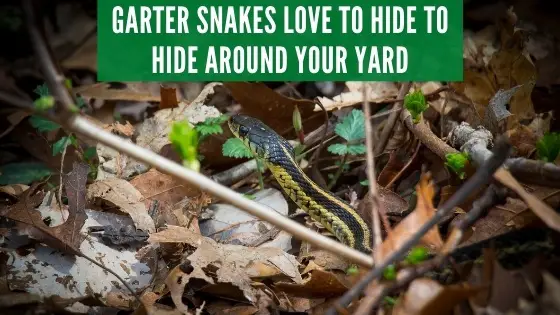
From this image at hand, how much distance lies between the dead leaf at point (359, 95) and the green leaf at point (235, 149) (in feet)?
1.68

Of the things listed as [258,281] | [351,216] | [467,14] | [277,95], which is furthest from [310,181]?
[467,14]

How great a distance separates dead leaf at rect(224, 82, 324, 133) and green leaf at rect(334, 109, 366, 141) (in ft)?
1.19

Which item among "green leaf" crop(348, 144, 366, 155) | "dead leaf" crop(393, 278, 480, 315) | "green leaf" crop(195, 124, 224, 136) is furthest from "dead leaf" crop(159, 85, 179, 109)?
"dead leaf" crop(393, 278, 480, 315)

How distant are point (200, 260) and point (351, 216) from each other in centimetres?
74

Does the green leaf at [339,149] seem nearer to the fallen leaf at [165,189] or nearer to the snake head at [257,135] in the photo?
the snake head at [257,135]

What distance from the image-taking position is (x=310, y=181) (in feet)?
9.89

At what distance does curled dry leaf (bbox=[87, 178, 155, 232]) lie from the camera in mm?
2631

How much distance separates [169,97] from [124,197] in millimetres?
859

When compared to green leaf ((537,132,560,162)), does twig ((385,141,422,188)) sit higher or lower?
lower

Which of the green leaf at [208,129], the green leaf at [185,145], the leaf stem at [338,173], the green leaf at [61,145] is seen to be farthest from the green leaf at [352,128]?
the green leaf at [185,145]

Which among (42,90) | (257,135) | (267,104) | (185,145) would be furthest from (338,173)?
(185,145)

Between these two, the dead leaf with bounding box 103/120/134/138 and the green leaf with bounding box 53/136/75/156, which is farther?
the dead leaf with bounding box 103/120/134/138

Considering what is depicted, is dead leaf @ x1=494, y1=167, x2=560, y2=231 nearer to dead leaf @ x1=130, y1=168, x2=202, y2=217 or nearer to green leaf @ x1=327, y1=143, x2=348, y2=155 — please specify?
green leaf @ x1=327, y1=143, x2=348, y2=155

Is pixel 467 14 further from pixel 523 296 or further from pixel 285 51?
pixel 523 296
